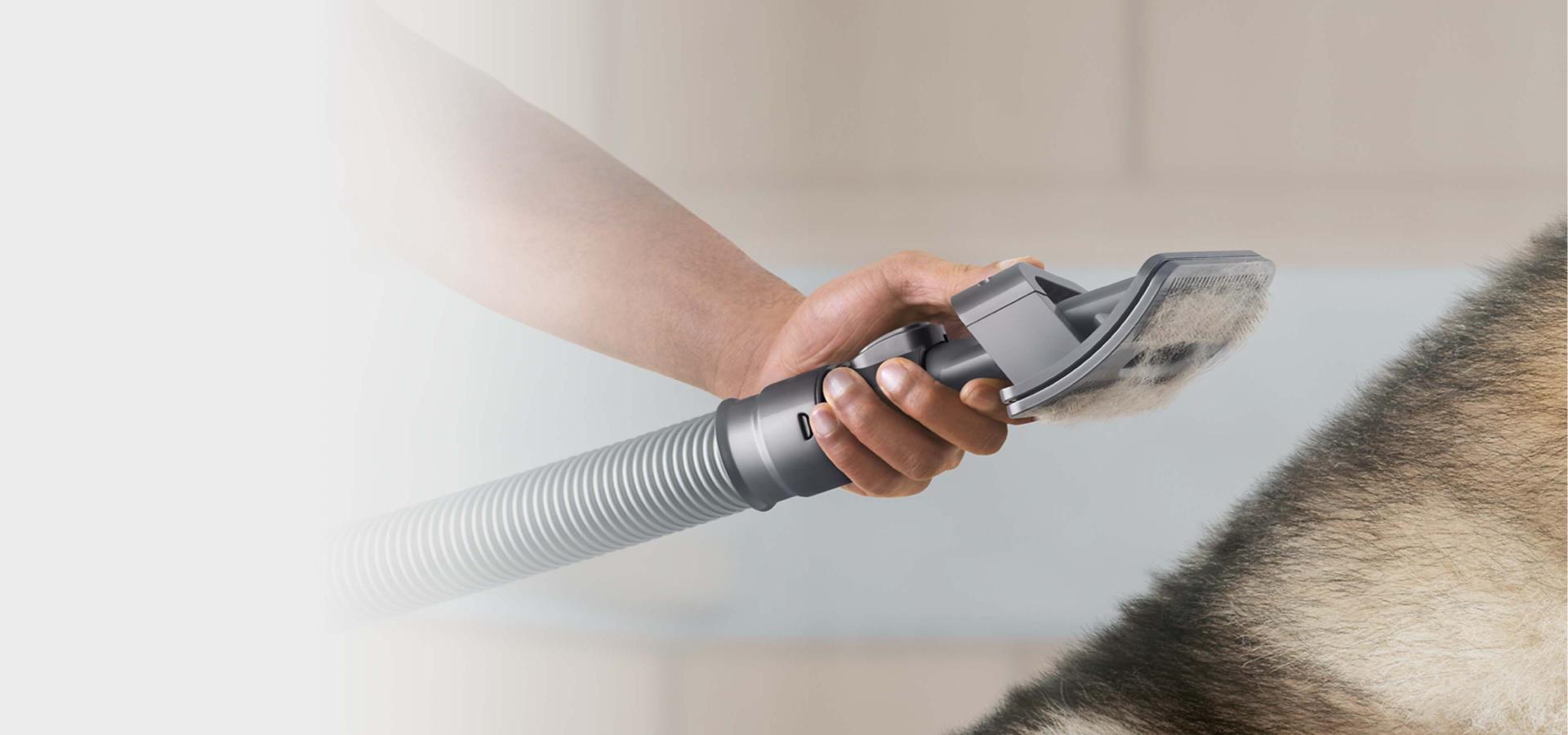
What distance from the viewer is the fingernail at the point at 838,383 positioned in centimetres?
48

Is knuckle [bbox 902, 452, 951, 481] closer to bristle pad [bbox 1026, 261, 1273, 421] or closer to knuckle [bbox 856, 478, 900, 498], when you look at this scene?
knuckle [bbox 856, 478, 900, 498]

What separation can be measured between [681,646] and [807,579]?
188 mm

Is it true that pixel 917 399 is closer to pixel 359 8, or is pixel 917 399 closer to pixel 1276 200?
pixel 359 8

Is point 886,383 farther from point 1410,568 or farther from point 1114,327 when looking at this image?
point 1410,568

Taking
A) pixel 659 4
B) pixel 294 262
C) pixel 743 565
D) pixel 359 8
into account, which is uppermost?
pixel 659 4

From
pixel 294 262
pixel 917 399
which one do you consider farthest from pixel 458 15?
pixel 917 399

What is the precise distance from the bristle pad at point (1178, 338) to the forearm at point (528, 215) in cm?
39

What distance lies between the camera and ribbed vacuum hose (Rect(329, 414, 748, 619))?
53 centimetres

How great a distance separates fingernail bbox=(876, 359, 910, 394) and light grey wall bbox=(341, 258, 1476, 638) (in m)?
0.88

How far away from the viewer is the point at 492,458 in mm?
Result: 1316

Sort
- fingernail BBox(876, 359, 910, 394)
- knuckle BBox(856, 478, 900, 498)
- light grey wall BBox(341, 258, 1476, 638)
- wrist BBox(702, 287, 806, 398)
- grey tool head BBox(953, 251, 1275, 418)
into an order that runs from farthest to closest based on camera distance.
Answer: light grey wall BBox(341, 258, 1476, 638) < wrist BBox(702, 287, 806, 398) < knuckle BBox(856, 478, 900, 498) < fingernail BBox(876, 359, 910, 394) < grey tool head BBox(953, 251, 1275, 418)

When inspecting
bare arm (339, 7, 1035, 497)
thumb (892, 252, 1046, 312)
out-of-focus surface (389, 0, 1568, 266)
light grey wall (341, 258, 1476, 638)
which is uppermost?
out-of-focus surface (389, 0, 1568, 266)

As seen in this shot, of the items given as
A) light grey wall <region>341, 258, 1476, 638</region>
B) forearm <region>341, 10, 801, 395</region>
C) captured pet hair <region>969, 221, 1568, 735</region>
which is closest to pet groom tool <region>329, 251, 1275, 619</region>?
captured pet hair <region>969, 221, 1568, 735</region>

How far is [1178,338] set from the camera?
367mm
